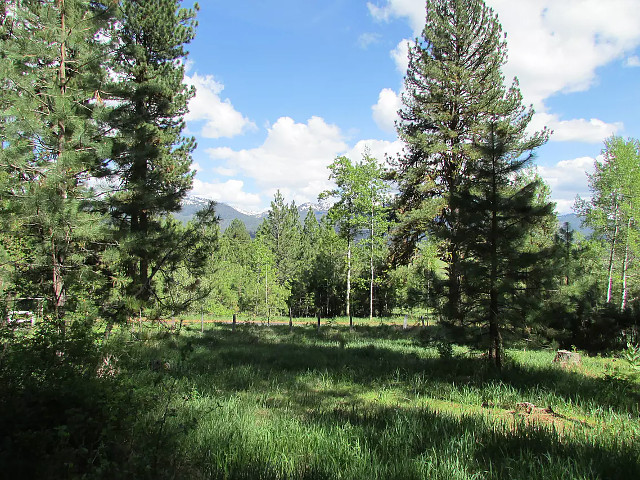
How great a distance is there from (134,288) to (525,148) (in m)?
9.75

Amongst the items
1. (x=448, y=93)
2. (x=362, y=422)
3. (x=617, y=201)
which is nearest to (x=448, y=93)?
(x=448, y=93)

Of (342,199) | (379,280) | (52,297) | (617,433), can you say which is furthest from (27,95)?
(379,280)

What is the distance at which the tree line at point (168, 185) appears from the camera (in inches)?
274

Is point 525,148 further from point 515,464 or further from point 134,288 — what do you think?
point 134,288

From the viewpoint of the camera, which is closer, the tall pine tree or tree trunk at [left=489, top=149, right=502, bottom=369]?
tree trunk at [left=489, top=149, right=502, bottom=369]

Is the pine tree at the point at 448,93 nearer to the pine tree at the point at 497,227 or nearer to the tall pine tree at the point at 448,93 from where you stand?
the tall pine tree at the point at 448,93

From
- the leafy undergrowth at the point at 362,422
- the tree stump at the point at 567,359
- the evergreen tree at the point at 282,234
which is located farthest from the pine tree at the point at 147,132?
the evergreen tree at the point at 282,234

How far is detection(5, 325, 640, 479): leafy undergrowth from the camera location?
3152 millimetres

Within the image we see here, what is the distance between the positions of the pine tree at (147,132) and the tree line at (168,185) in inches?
2.3

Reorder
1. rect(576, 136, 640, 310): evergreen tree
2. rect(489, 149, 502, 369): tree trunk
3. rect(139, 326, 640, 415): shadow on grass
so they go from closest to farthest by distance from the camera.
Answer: rect(139, 326, 640, 415): shadow on grass, rect(489, 149, 502, 369): tree trunk, rect(576, 136, 640, 310): evergreen tree

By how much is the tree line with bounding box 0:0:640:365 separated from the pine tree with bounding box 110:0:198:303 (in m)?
0.06

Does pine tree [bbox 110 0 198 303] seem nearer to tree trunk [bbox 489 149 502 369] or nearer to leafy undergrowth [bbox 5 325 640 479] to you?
leafy undergrowth [bbox 5 325 640 479]

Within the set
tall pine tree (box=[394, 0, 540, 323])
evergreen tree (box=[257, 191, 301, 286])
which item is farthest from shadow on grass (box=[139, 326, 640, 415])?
evergreen tree (box=[257, 191, 301, 286])

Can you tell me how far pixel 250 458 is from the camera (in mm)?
3457
